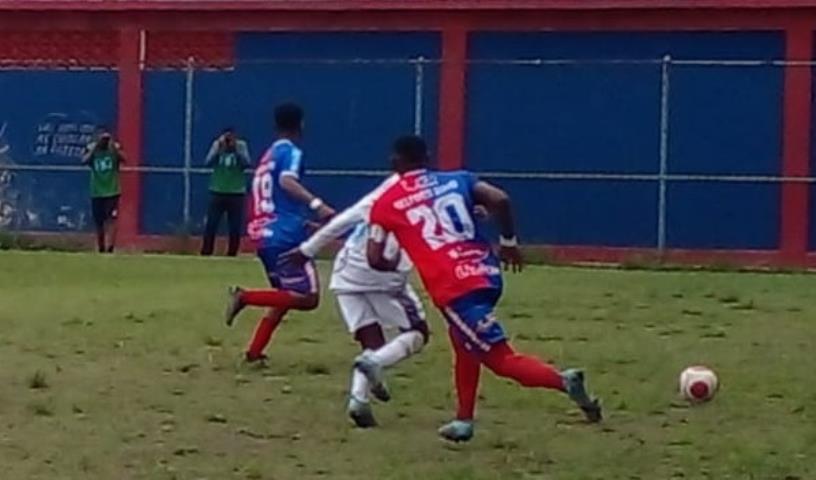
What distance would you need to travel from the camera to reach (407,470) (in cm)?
987

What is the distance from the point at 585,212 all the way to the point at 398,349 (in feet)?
54.9

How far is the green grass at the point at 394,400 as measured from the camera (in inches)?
396

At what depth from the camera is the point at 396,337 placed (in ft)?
39.4

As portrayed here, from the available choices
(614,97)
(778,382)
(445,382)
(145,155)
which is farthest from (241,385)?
(145,155)

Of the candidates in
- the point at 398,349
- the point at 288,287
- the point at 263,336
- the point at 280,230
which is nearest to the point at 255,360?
the point at 263,336

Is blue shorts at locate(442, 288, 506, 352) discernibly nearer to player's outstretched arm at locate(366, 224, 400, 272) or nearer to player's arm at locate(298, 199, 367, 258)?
player's outstretched arm at locate(366, 224, 400, 272)

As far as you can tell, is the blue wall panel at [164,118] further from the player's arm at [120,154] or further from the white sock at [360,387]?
the white sock at [360,387]

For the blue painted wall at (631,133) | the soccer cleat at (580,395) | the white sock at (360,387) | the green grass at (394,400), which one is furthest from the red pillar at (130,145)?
the soccer cleat at (580,395)

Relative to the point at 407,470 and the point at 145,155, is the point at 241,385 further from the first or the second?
the point at 145,155

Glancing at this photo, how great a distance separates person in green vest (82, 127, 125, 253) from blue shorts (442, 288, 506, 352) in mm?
18040

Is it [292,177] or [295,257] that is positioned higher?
[292,177]

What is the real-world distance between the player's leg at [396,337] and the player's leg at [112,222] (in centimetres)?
1644

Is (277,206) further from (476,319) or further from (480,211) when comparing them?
(476,319)

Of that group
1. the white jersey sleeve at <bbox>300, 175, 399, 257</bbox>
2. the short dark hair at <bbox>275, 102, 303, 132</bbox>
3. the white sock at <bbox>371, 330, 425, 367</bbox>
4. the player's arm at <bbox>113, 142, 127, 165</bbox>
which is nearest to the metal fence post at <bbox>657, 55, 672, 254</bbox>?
the player's arm at <bbox>113, 142, 127, 165</bbox>
